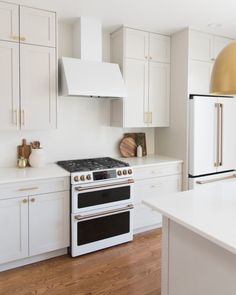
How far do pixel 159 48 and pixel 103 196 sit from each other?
2137 mm

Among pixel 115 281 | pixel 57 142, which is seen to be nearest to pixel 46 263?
pixel 115 281

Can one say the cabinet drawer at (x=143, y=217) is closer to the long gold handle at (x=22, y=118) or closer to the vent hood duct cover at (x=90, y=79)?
the vent hood duct cover at (x=90, y=79)

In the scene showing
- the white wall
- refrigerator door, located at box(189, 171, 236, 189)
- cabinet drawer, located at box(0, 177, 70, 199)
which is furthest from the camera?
refrigerator door, located at box(189, 171, 236, 189)

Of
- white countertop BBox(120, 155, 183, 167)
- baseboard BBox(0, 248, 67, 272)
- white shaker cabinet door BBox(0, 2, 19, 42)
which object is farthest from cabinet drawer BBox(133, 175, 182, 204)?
white shaker cabinet door BBox(0, 2, 19, 42)

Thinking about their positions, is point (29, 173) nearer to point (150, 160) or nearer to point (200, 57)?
point (150, 160)

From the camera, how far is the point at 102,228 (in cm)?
288

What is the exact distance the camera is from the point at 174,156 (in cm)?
367

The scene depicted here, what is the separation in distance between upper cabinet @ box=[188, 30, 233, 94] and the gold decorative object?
203cm

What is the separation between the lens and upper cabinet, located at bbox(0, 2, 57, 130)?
2.64 metres

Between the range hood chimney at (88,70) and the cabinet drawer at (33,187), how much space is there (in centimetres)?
95

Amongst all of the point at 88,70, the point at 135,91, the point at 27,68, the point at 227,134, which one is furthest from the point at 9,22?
the point at 227,134

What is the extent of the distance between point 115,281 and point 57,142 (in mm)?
1742

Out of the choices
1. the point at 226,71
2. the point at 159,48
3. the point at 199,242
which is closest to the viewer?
the point at 226,71

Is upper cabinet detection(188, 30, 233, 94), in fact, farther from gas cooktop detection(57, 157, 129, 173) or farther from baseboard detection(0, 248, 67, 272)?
baseboard detection(0, 248, 67, 272)
